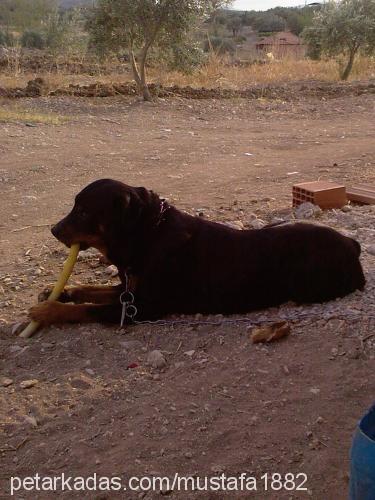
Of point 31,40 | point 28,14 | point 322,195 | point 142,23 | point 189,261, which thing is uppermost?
point 28,14

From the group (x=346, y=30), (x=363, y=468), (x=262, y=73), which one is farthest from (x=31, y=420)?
(x=346, y=30)

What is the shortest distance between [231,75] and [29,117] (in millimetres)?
10532

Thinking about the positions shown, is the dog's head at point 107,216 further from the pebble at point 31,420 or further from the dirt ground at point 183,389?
the pebble at point 31,420

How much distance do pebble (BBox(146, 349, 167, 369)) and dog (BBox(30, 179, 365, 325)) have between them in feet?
1.71

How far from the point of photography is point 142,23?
17.6 m

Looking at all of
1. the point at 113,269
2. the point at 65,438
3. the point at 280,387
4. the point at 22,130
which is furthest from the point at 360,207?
the point at 22,130

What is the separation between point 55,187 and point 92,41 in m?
10.2

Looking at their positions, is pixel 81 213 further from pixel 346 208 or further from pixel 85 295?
pixel 346 208

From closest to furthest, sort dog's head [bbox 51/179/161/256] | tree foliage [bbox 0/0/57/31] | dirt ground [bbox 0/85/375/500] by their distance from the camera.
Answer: dirt ground [bbox 0/85/375/500], dog's head [bbox 51/179/161/256], tree foliage [bbox 0/0/57/31]

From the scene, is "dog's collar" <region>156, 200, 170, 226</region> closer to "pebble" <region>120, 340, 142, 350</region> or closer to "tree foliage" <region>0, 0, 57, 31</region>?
"pebble" <region>120, 340, 142, 350</region>

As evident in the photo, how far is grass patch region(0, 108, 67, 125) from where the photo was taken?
13.9 m

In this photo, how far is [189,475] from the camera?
3.36 metres

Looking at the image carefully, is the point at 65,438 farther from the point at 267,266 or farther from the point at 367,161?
the point at 367,161

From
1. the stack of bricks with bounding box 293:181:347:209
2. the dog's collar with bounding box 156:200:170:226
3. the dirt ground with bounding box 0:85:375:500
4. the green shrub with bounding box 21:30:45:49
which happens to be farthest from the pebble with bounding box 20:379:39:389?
the green shrub with bounding box 21:30:45:49
